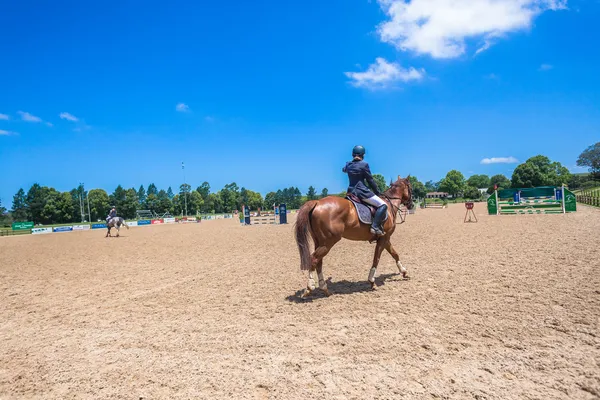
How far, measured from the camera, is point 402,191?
Answer: 754cm

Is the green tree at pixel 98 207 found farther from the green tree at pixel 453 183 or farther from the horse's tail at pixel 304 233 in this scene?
the green tree at pixel 453 183

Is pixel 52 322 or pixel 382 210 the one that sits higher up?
pixel 382 210

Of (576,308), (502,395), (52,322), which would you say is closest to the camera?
(502,395)

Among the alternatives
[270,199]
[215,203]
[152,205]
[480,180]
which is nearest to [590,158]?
[480,180]

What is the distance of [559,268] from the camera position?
6.98m

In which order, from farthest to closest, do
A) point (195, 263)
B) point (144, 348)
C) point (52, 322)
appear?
1. point (195, 263)
2. point (52, 322)
3. point (144, 348)

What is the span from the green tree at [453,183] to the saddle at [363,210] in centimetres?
11926

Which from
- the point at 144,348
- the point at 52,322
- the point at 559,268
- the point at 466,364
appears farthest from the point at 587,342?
the point at 52,322

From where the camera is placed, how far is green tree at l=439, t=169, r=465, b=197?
112956 millimetres

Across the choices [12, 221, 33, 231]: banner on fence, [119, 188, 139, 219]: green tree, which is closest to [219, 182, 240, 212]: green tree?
[119, 188, 139, 219]: green tree

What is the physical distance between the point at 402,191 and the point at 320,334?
443 centimetres

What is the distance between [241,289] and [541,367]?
213 inches

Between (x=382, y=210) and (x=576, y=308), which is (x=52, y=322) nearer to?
(x=382, y=210)

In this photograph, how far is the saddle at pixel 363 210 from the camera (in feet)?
20.8
